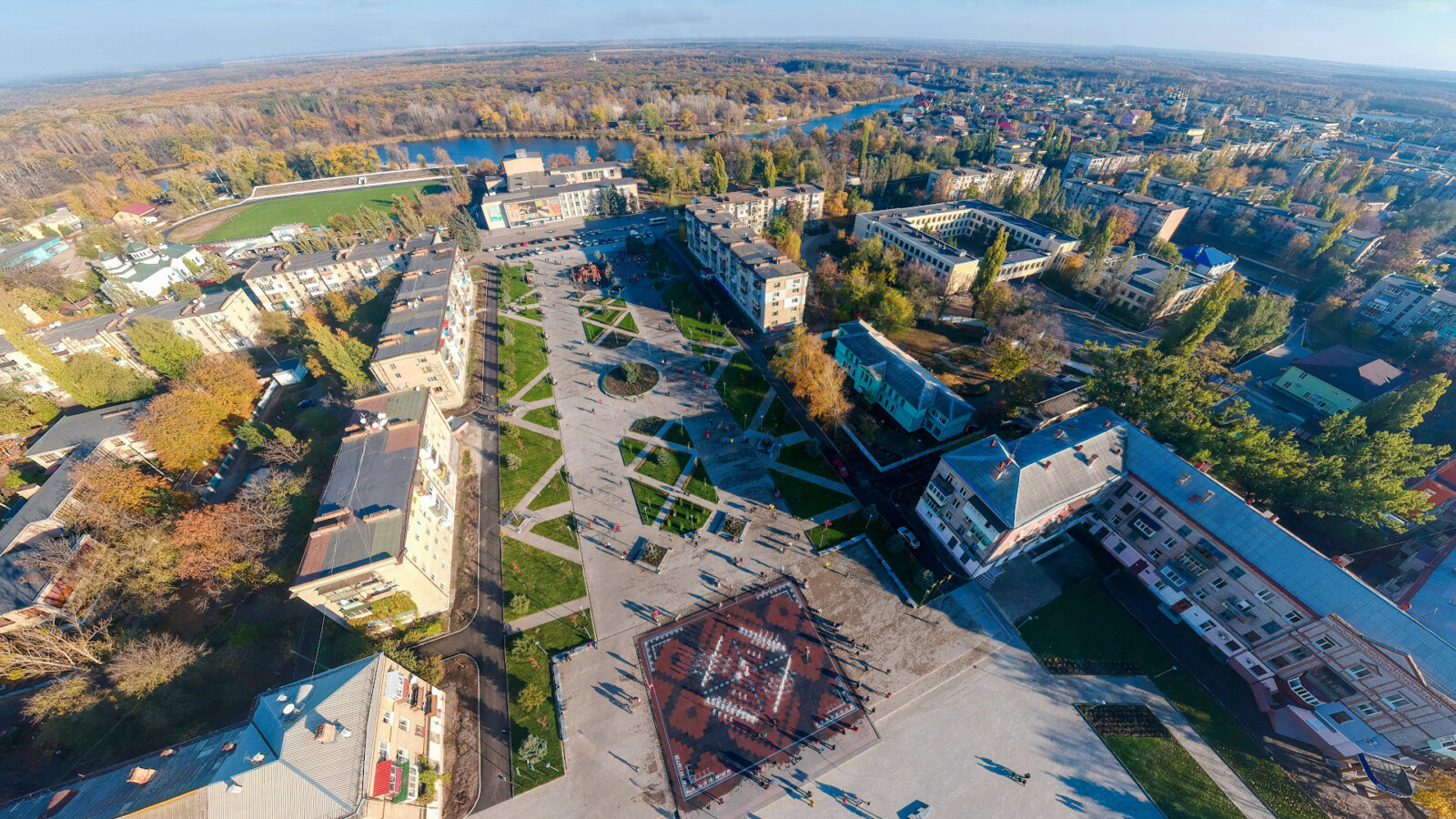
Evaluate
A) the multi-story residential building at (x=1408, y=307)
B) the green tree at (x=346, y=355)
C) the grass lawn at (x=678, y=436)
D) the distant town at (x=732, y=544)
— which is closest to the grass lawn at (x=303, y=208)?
the distant town at (x=732, y=544)

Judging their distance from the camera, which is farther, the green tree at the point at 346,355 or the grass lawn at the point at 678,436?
the green tree at the point at 346,355

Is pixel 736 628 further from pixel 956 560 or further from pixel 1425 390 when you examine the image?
pixel 1425 390

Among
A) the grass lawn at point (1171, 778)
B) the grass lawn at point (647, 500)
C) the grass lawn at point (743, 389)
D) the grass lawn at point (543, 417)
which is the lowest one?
the grass lawn at point (1171, 778)

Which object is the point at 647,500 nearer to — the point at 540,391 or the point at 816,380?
the point at 816,380

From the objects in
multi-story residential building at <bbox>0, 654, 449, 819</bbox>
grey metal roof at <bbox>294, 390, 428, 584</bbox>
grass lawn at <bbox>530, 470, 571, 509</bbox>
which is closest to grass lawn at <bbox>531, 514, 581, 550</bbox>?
grass lawn at <bbox>530, 470, 571, 509</bbox>

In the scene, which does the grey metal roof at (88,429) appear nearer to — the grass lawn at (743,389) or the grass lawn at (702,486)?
the grass lawn at (702,486)

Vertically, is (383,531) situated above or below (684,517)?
above

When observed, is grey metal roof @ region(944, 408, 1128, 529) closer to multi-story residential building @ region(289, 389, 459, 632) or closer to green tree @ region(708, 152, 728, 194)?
multi-story residential building @ region(289, 389, 459, 632)

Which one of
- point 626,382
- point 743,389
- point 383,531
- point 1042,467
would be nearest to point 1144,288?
point 1042,467
